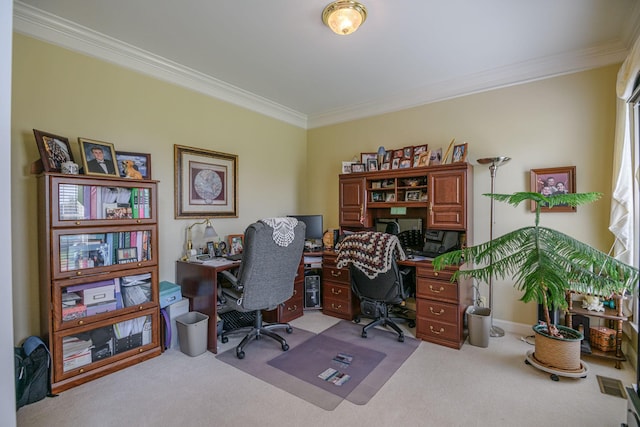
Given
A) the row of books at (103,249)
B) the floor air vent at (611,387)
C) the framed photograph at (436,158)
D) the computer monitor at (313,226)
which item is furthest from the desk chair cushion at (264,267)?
the floor air vent at (611,387)

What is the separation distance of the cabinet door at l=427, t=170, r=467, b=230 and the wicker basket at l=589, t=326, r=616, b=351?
1.37 metres

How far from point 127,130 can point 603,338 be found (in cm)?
465

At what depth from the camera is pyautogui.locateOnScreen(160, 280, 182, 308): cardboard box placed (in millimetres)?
2736

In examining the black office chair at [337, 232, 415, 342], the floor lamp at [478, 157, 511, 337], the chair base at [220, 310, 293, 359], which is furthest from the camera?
the floor lamp at [478, 157, 511, 337]

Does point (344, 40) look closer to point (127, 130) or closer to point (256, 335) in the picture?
point (127, 130)

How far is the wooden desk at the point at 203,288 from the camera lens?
272 centimetres

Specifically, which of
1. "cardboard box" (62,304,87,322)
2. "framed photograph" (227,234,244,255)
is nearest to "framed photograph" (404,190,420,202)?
"framed photograph" (227,234,244,255)

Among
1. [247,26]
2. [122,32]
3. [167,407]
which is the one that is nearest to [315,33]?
[247,26]

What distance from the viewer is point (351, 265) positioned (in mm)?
3002

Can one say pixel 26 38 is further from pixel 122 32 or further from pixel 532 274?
pixel 532 274

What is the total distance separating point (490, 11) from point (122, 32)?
3006 millimetres

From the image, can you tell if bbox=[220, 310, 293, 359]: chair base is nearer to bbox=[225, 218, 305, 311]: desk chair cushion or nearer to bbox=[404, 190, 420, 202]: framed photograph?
bbox=[225, 218, 305, 311]: desk chair cushion

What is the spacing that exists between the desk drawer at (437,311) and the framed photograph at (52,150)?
11.0 feet

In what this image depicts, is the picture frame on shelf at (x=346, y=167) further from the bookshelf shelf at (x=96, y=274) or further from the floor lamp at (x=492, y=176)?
the bookshelf shelf at (x=96, y=274)
